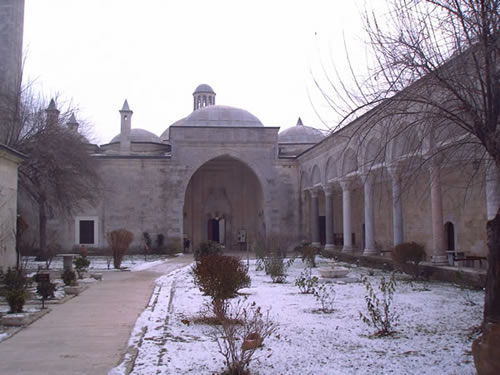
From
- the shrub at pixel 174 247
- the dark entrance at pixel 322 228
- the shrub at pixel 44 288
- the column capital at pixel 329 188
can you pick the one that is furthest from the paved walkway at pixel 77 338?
the dark entrance at pixel 322 228

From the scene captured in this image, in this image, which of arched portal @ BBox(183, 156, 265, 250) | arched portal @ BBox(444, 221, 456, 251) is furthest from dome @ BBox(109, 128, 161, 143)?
arched portal @ BBox(444, 221, 456, 251)

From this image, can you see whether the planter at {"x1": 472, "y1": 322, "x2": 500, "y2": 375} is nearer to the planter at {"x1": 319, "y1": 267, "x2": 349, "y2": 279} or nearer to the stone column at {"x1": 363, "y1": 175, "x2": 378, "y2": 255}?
the planter at {"x1": 319, "y1": 267, "x2": 349, "y2": 279}

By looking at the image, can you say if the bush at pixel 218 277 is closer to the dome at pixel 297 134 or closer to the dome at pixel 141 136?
the dome at pixel 297 134

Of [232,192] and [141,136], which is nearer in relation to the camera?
[232,192]

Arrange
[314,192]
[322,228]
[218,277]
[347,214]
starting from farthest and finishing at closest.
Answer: [322,228] → [314,192] → [347,214] → [218,277]

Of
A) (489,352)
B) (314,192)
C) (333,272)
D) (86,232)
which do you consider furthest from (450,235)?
(86,232)

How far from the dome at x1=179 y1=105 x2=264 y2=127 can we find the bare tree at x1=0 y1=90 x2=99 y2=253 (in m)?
11.4

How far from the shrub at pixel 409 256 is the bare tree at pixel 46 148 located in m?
12.1

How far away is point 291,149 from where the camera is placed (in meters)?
31.9

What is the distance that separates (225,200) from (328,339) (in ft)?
80.9

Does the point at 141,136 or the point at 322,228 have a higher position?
the point at 141,136

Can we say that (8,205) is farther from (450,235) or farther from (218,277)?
(450,235)

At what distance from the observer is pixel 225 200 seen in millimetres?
30750

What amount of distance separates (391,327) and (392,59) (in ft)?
11.5
